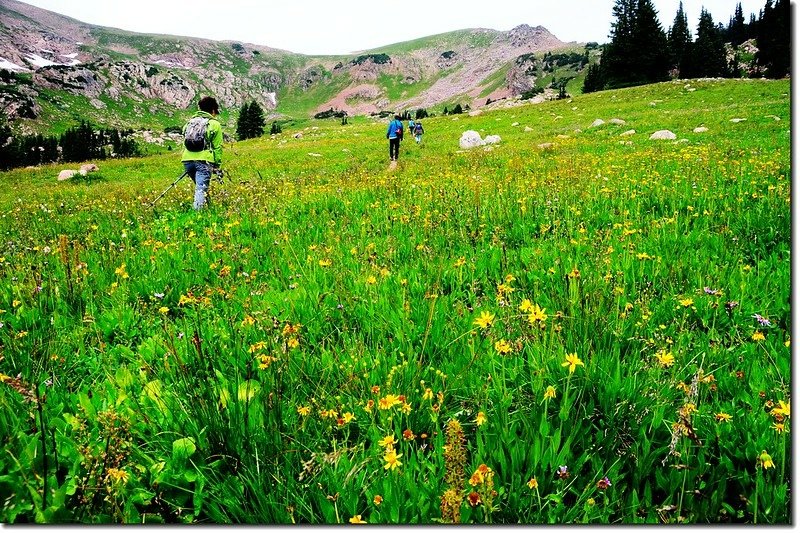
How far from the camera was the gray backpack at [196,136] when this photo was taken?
33.2 ft

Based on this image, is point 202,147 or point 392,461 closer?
point 392,461

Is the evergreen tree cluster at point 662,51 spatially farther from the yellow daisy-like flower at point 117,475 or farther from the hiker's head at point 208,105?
the yellow daisy-like flower at point 117,475

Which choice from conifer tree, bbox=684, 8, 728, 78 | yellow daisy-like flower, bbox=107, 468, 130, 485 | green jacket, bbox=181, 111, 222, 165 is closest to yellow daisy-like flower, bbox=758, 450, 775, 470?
yellow daisy-like flower, bbox=107, 468, 130, 485

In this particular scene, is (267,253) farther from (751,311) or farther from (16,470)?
(751,311)

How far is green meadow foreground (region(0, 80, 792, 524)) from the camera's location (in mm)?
1847

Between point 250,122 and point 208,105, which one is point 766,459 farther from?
point 250,122

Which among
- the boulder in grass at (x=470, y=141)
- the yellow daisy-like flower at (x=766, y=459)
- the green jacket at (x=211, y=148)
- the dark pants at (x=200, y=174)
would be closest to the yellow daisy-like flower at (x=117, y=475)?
the yellow daisy-like flower at (x=766, y=459)

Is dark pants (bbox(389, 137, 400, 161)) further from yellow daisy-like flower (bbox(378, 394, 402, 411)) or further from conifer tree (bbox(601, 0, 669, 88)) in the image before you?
conifer tree (bbox(601, 0, 669, 88))

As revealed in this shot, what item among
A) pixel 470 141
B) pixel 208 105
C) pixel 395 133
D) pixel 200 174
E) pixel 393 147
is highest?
pixel 395 133

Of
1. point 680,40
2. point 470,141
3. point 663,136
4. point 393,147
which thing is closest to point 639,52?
point 680,40

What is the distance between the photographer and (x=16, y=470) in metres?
1.91

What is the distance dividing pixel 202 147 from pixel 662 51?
281 feet

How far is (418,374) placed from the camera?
2.50 metres

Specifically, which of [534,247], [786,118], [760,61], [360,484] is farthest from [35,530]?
[760,61]
